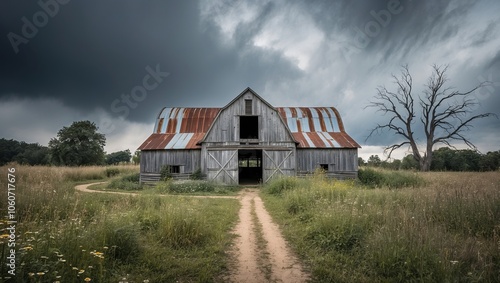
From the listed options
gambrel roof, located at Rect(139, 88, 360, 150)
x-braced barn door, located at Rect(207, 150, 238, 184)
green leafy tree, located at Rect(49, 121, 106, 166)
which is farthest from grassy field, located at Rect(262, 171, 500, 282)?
green leafy tree, located at Rect(49, 121, 106, 166)

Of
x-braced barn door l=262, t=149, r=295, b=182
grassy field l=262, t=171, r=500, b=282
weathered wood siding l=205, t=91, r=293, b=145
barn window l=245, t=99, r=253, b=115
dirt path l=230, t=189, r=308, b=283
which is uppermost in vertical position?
barn window l=245, t=99, r=253, b=115

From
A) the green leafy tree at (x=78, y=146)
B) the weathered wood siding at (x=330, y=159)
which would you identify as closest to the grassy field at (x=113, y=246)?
the weathered wood siding at (x=330, y=159)

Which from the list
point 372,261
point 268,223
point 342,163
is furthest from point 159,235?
point 342,163

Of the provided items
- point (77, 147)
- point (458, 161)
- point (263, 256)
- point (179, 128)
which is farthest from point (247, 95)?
point (458, 161)

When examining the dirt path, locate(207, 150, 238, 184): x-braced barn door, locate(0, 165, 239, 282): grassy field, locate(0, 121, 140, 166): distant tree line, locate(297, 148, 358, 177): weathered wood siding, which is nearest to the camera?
locate(0, 165, 239, 282): grassy field

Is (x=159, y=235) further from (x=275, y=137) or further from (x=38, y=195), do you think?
(x=275, y=137)

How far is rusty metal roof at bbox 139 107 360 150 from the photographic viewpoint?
74.2ft

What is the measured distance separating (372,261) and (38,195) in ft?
28.8

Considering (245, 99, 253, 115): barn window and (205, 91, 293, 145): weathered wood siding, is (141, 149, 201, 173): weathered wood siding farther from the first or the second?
(245, 99, 253, 115): barn window

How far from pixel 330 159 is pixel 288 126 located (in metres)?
5.53

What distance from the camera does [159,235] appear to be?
607 cm

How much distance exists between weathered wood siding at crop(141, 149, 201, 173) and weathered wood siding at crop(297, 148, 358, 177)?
9542 millimetres

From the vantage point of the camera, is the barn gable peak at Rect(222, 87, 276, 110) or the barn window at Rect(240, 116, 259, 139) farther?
the barn window at Rect(240, 116, 259, 139)

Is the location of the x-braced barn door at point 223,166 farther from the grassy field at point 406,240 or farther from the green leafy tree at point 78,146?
the green leafy tree at point 78,146
